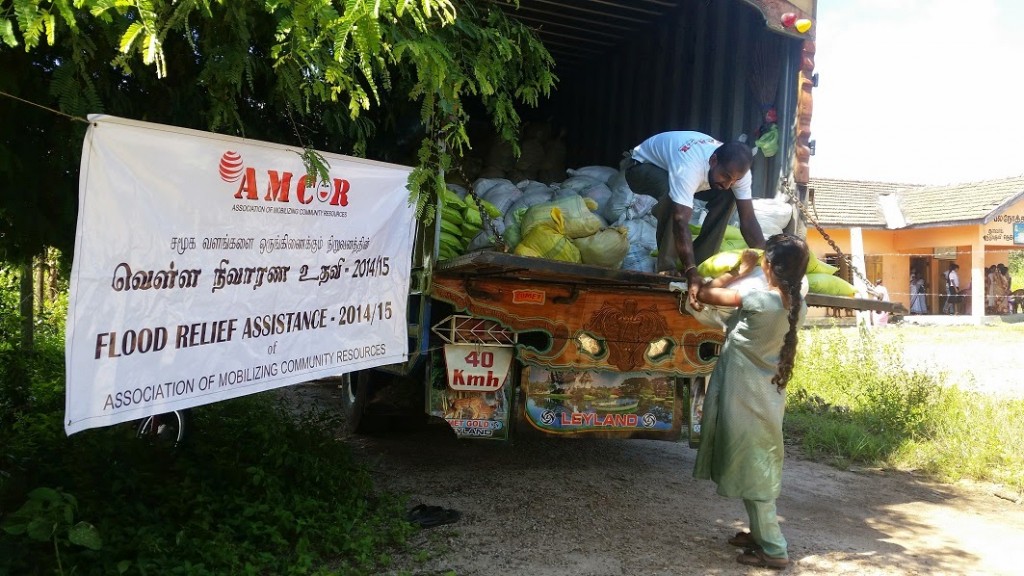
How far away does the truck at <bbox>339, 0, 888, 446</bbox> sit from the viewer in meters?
4.09

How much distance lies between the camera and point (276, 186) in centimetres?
308

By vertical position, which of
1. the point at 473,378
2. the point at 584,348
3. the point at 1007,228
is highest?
the point at 1007,228

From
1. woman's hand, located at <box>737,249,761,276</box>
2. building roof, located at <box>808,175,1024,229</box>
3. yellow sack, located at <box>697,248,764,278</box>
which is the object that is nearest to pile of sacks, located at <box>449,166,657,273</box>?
yellow sack, located at <box>697,248,764,278</box>

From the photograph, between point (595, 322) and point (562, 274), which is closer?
point (562, 274)

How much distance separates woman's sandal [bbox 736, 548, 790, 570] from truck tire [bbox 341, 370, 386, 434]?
266cm

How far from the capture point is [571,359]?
14.0 ft

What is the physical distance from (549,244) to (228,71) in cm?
172

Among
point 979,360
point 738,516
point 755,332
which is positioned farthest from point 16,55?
point 979,360

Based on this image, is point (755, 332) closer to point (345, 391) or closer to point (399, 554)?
point (399, 554)

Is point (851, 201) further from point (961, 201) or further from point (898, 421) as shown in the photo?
point (898, 421)

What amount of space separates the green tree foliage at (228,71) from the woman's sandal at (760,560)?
209 cm

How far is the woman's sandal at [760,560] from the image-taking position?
345 centimetres

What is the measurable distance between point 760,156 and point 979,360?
8104 millimetres

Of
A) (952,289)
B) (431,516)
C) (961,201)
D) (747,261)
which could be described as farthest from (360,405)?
(961,201)
